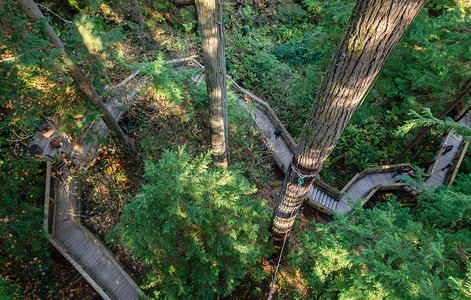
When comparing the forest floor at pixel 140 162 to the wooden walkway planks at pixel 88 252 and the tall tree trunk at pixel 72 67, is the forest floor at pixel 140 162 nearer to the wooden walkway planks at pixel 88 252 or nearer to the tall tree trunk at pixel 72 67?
the wooden walkway planks at pixel 88 252

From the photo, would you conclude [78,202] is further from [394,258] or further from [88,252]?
[394,258]

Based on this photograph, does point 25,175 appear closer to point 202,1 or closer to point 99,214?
point 99,214

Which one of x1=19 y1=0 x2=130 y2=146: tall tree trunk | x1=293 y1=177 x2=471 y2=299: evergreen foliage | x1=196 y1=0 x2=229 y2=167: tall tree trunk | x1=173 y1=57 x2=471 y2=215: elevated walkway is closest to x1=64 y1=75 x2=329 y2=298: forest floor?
x1=19 y1=0 x2=130 y2=146: tall tree trunk

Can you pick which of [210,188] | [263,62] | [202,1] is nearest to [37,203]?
[210,188]

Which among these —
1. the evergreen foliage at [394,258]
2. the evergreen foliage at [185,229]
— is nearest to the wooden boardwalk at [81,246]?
the evergreen foliage at [185,229]

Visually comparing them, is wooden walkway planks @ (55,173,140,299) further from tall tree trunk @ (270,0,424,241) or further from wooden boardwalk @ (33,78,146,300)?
tall tree trunk @ (270,0,424,241)
